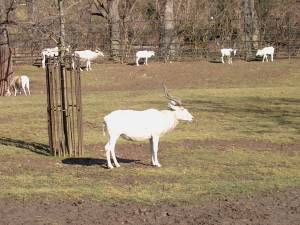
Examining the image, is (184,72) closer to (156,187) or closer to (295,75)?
(295,75)

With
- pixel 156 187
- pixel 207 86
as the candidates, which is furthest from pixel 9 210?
pixel 207 86

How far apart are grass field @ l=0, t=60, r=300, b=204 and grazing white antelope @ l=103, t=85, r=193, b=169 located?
51 centimetres

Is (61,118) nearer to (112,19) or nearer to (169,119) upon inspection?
(169,119)

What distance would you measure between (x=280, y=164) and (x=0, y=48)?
21280 millimetres

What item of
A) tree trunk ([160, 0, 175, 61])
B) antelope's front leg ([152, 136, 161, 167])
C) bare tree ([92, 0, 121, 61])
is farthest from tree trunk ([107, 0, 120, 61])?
antelope's front leg ([152, 136, 161, 167])

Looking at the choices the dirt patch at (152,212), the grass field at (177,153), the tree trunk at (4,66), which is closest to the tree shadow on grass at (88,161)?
the grass field at (177,153)

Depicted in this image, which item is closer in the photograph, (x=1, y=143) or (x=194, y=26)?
(x=1, y=143)

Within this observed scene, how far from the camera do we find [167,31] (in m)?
45.3

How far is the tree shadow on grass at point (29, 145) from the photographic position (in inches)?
575

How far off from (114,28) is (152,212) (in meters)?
36.7

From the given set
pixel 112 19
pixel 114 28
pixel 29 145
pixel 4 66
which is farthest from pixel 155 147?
pixel 112 19

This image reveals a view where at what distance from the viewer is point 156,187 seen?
1063 cm

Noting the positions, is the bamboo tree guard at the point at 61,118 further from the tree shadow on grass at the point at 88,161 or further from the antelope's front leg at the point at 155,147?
the antelope's front leg at the point at 155,147

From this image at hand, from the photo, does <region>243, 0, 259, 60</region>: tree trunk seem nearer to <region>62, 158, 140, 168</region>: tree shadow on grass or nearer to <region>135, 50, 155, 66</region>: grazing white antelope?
<region>135, 50, 155, 66</region>: grazing white antelope
